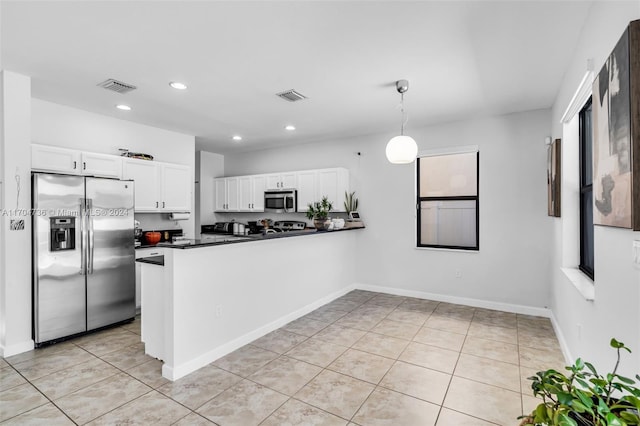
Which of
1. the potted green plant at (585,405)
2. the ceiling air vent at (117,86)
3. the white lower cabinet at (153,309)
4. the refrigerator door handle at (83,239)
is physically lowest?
the white lower cabinet at (153,309)

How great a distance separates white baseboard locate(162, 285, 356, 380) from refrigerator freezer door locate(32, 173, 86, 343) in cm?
153

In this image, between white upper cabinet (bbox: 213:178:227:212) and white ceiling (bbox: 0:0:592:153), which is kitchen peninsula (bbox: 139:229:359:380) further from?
white upper cabinet (bbox: 213:178:227:212)

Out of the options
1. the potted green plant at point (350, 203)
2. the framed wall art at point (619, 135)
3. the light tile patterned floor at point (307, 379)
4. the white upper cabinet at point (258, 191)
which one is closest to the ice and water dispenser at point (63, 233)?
the light tile patterned floor at point (307, 379)

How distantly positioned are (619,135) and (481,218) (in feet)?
10.7

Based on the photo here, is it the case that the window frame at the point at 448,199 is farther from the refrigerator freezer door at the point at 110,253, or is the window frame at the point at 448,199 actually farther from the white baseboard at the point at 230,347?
the refrigerator freezer door at the point at 110,253

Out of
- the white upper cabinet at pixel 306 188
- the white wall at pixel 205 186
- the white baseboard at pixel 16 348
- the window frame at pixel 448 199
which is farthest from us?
the white wall at pixel 205 186

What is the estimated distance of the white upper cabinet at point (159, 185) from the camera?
14.8 feet

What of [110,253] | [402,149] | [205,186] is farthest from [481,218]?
[205,186]

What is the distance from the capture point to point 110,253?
3.75m

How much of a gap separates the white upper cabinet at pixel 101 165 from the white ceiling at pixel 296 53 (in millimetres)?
586

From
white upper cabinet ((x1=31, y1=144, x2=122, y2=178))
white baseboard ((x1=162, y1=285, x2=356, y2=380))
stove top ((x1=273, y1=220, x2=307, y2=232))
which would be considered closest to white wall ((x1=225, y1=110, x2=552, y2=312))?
stove top ((x1=273, y1=220, x2=307, y2=232))

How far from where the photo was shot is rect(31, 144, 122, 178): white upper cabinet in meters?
3.57

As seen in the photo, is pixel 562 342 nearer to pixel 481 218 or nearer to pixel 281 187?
pixel 481 218

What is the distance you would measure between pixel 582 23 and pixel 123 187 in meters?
4.62
